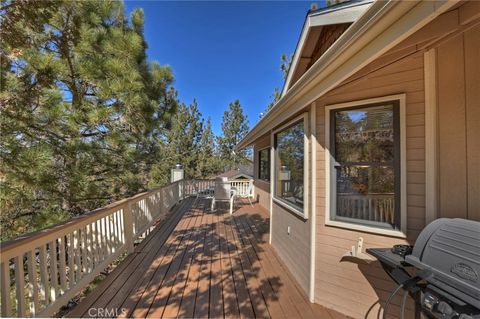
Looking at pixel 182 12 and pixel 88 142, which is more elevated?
pixel 182 12

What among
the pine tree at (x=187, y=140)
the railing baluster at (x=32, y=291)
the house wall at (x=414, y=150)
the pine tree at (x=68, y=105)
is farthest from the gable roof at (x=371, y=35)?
the pine tree at (x=187, y=140)

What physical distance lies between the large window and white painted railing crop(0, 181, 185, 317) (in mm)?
2584

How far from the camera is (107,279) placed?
2795mm

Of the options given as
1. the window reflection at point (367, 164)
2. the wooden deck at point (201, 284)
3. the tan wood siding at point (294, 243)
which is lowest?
the wooden deck at point (201, 284)

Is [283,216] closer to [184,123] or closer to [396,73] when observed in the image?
[396,73]

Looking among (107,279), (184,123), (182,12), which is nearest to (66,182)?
(107,279)

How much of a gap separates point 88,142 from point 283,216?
150 inches

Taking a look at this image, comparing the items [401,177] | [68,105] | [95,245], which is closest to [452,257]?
[401,177]

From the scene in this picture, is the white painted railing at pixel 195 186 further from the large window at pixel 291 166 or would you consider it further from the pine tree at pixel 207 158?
the pine tree at pixel 207 158

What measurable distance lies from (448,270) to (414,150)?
3.46 feet

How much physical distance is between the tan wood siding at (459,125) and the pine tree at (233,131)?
23.5 m

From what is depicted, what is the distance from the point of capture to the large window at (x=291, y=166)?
2943 mm

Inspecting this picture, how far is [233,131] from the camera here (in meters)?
25.6

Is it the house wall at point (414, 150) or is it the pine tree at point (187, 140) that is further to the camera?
the pine tree at point (187, 140)
